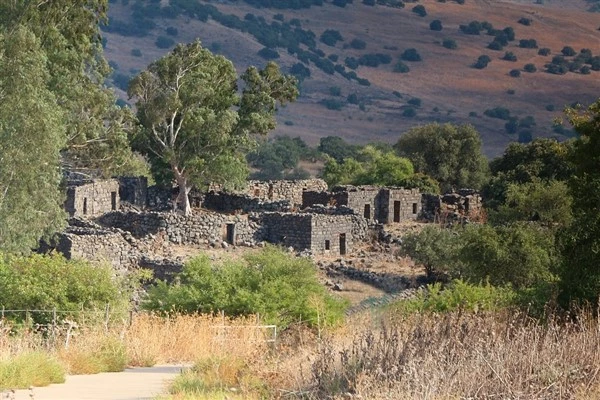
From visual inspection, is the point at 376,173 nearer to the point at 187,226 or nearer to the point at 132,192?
the point at 132,192

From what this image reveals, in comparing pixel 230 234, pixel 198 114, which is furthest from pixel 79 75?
pixel 230 234

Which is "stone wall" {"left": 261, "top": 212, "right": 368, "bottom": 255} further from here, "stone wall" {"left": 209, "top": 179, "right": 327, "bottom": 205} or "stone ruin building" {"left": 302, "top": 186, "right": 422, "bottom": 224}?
"stone wall" {"left": 209, "top": 179, "right": 327, "bottom": 205}

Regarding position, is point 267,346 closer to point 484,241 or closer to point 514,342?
point 514,342

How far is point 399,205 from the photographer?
59.9m

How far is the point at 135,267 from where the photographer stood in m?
44.5

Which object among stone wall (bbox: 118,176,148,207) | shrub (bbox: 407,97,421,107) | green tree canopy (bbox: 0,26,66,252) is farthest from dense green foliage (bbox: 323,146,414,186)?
shrub (bbox: 407,97,421,107)

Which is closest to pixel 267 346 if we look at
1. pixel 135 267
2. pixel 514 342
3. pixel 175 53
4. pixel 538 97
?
pixel 514 342

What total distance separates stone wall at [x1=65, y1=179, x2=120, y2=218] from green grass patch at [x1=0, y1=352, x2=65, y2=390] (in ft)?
117

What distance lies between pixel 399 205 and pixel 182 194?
8841mm

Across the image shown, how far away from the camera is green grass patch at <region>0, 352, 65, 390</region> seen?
50.4 feet

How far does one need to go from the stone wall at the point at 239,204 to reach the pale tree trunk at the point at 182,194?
1856 mm

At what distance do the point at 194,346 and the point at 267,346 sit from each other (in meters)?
2.46

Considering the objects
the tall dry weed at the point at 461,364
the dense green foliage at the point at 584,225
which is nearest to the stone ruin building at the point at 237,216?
the dense green foliage at the point at 584,225

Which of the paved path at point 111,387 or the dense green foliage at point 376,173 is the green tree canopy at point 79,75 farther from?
the paved path at point 111,387
